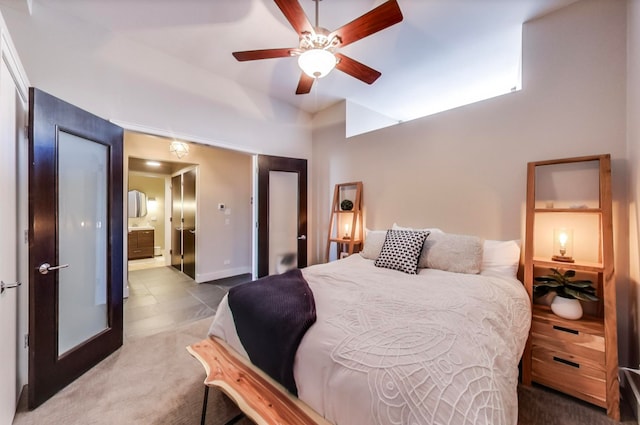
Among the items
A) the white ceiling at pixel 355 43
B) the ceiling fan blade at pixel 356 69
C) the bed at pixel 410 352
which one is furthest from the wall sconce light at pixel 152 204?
the ceiling fan blade at pixel 356 69

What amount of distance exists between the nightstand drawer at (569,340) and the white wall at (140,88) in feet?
11.7

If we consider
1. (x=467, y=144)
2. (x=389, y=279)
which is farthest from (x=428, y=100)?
(x=389, y=279)

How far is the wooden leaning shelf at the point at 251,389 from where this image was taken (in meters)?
1.08

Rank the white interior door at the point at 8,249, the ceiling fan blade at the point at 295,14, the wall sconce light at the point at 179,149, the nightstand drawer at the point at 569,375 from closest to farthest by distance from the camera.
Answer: the white interior door at the point at 8,249
the ceiling fan blade at the point at 295,14
the nightstand drawer at the point at 569,375
the wall sconce light at the point at 179,149

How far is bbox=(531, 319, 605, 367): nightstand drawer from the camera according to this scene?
64.6 inches

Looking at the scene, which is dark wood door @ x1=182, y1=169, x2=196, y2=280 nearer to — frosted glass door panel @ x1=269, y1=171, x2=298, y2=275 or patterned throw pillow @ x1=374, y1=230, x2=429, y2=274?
frosted glass door panel @ x1=269, y1=171, x2=298, y2=275

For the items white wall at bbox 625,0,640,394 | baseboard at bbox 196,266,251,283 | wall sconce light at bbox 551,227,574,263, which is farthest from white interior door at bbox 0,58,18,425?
white wall at bbox 625,0,640,394

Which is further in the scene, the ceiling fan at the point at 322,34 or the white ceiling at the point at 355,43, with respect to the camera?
the white ceiling at the point at 355,43

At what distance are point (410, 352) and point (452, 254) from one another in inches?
60.1

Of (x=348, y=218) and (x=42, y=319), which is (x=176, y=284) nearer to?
(x=42, y=319)

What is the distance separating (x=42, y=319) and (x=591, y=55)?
4.52 m

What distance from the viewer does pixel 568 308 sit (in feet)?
5.89

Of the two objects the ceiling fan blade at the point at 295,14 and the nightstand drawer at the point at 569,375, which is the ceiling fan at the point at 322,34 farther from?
the nightstand drawer at the point at 569,375

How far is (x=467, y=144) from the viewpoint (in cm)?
259
